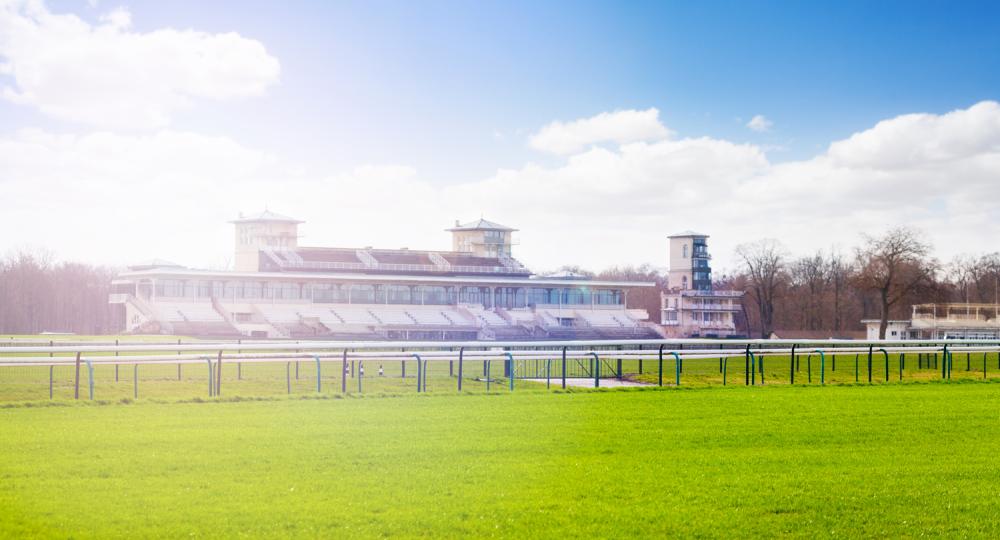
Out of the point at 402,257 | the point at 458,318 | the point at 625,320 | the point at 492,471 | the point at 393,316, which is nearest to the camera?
the point at 492,471

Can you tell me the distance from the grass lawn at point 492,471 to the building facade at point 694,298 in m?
78.6

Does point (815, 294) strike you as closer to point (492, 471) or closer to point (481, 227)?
point (481, 227)

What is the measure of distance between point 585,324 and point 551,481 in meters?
74.5

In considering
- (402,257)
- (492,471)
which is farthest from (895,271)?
(492,471)

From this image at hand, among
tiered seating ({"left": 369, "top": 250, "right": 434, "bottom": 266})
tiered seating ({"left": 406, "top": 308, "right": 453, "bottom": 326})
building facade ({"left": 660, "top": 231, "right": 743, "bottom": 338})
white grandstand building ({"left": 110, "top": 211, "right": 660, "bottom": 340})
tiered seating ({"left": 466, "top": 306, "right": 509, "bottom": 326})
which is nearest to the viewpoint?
white grandstand building ({"left": 110, "top": 211, "right": 660, "bottom": 340})

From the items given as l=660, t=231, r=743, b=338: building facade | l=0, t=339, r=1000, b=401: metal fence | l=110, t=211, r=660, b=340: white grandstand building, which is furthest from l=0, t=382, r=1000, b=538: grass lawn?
l=660, t=231, r=743, b=338: building facade

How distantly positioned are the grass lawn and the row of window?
59.0 metres

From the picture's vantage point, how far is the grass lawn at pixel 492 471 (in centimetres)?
845

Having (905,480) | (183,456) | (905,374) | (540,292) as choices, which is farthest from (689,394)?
(540,292)

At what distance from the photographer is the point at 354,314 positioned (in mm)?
76625

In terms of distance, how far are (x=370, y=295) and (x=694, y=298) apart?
29610 mm

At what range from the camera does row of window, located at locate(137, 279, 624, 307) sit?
7394 centimetres

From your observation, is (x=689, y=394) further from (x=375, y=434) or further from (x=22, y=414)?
(x=22, y=414)

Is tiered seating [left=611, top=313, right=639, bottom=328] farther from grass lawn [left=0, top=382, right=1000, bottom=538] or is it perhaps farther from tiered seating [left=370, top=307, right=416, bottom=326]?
grass lawn [left=0, top=382, right=1000, bottom=538]
